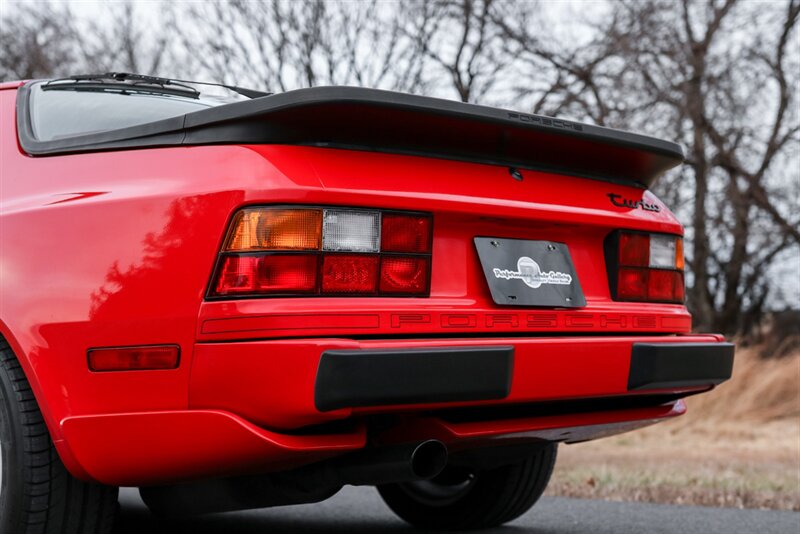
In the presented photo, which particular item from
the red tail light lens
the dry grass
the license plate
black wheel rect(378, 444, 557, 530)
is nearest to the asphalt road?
black wheel rect(378, 444, 557, 530)

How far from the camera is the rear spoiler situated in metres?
2.69

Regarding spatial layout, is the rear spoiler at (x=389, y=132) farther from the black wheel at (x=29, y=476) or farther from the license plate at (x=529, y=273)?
the black wheel at (x=29, y=476)

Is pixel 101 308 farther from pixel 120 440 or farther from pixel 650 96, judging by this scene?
pixel 650 96

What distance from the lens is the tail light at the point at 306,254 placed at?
103 inches

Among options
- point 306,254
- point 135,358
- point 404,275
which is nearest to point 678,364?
point 404,275

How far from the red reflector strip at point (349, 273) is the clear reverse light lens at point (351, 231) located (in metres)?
0.02

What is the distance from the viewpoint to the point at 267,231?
2621 mm

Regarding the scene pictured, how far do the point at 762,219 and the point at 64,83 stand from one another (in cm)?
1257

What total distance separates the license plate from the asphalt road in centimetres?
145

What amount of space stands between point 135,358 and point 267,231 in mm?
458

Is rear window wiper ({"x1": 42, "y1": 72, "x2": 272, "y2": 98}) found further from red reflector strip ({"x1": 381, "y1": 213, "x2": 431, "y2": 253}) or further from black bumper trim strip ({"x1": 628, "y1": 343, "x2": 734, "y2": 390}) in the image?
black bumper trim strip ({"x1": 628, "y1": 343, "x2": 734, "y2": 390})

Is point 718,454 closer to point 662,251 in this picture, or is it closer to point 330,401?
point 662,251

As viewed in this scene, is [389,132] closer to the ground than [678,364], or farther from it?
farther from it

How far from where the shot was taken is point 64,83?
3449 millimetres
